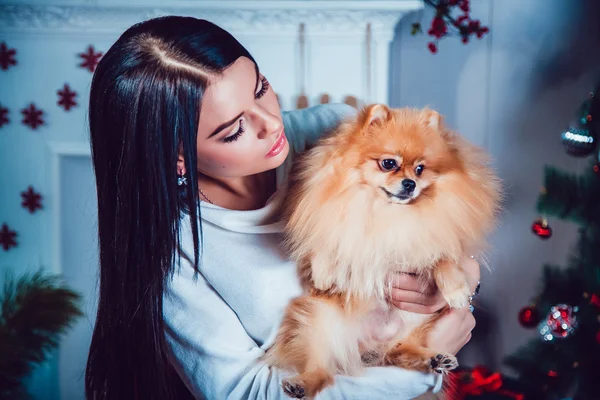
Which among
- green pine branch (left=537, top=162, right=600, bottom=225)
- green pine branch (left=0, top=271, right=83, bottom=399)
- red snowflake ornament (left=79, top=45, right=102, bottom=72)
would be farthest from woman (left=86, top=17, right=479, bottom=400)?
green pine branch (left=537, top=162, right=600, bottom=225)

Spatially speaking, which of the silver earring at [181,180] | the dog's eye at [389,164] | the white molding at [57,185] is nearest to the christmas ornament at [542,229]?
the dog's eye at [389,164]

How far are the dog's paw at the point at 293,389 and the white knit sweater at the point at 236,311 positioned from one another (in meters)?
0.06

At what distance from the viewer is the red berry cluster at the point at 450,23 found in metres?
1.61

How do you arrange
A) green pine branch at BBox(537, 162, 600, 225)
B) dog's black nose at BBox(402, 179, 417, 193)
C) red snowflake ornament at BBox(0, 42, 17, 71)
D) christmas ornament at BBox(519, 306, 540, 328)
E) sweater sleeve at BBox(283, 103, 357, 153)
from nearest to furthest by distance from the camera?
1. dog's black nose at BBox(402, 179, 417, 193)
2. sweater sleeve at BBox(283, 103, 357, 153)
3. red snowflake ornament at BBox(0, 42, 17, 71)
4. green pine branch at BBox(537, 162, 600, 225)
5. christmas ornament at BBox(519, 306, 540, 328)

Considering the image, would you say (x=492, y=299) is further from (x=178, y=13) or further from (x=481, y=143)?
(x=178, y=13)

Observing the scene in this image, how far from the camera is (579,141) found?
5.11 feet

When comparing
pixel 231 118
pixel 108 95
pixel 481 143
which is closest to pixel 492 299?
pixel 481 143

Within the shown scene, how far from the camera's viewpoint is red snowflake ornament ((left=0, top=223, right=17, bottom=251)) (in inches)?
60.8

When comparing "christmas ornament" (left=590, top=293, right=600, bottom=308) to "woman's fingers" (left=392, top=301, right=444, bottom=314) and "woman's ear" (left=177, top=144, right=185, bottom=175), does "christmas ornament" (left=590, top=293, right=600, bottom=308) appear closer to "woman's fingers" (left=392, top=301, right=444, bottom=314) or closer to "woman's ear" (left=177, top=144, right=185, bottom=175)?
"woman's fingers" (left=392, top=301, right=444, bottom=314)

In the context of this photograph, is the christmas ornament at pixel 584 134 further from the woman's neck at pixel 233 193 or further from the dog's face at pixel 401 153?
the woman's neck at pixel 233 193

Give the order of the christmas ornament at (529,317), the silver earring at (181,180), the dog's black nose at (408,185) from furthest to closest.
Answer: the christmas ornament at (529,317) → the silver earring at (181,180) → the dog's black nose at (408,185)

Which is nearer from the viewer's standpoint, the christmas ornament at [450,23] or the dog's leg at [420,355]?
the dog's leg at [420,355]

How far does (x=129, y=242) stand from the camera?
3.68 feet

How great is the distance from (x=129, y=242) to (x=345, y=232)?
430 millimetres
